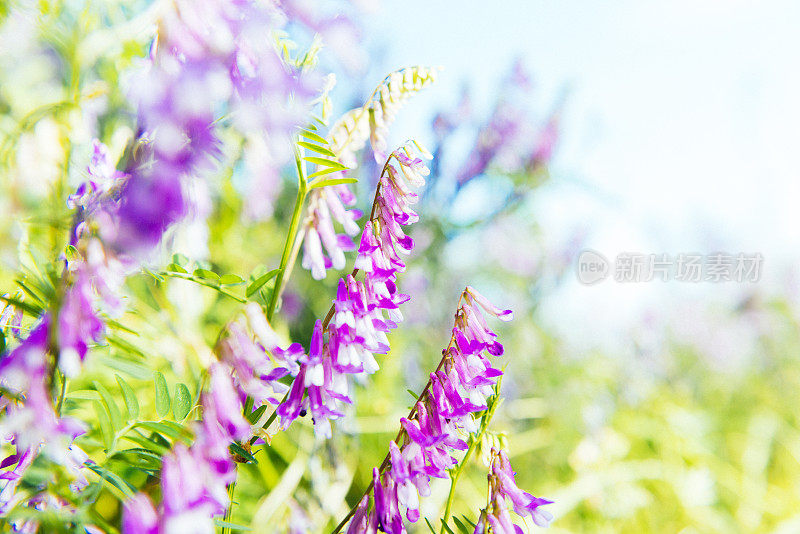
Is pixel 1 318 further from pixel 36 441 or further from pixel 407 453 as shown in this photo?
pixel 407 453

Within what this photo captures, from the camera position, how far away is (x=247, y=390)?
0.43m

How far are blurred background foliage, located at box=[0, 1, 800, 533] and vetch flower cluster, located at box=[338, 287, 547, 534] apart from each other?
0.08 metres

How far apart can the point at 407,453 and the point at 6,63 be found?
1045 millimetres

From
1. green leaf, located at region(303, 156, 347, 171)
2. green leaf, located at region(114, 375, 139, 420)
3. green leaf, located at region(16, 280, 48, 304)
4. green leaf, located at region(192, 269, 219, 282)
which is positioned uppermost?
green leaf, located at region(303, 156, 347, 171)

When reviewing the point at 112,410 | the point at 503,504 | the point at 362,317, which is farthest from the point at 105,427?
the point at 503,504

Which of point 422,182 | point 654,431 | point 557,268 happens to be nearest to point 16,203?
point 422,182

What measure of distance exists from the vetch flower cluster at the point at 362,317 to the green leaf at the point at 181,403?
0.10 metres

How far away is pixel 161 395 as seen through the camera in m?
0.50

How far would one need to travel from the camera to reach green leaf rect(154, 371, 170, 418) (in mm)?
500

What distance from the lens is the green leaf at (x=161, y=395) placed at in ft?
1.64

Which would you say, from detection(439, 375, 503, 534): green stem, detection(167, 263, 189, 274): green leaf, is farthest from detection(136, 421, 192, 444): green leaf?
detection(439, 375, 503, 534): green stem

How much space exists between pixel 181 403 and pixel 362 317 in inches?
7.0
